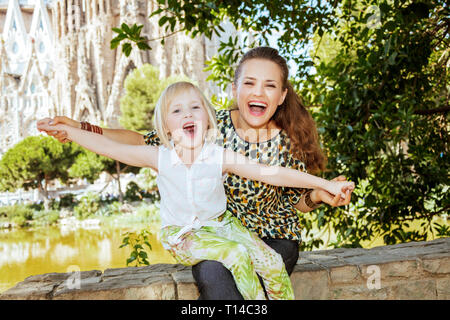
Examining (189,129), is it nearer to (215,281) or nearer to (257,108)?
(257,108)

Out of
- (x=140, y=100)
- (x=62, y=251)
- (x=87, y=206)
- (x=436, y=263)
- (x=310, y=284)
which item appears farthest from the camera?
(x=140, y=100)

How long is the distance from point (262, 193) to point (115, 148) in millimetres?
548

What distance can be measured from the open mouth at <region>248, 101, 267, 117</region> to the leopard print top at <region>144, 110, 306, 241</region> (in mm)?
106

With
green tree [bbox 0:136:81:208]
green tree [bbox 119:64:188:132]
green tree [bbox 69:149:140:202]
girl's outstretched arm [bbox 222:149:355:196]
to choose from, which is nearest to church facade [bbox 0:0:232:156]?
green tree [bbox 119:64:188:132]

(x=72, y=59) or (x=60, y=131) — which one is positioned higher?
(x=72, y=59)

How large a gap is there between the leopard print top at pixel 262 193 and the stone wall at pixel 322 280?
26 cm

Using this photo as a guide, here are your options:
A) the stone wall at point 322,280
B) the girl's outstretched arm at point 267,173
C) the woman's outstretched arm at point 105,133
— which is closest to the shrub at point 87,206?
the stone wall at point 322,280

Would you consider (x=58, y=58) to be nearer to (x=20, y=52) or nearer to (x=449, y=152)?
(x=20, y=52)

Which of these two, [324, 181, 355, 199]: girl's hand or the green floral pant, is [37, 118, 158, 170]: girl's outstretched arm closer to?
the green floral pant

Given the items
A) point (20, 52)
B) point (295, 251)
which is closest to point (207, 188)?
point (295, 251)

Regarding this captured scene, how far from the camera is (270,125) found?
1.69 meters

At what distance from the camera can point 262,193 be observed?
1.53 meters

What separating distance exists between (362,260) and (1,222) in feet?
53.3

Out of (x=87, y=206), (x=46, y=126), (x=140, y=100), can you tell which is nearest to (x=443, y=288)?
(x=46, y=126)
